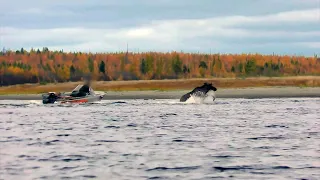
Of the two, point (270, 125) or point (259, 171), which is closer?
point (259, 171)

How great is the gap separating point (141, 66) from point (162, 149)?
125 meters

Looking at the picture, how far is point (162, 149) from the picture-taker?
27.9 m

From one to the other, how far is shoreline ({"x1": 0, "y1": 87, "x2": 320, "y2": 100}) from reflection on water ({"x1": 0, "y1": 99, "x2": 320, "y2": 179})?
45.3m

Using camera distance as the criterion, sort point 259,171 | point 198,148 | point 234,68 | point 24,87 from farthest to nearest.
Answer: point 234,68, point 24,87, point 198,148, point 259,171

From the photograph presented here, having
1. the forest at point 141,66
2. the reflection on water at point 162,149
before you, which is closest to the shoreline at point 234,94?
the forest at point 141,66

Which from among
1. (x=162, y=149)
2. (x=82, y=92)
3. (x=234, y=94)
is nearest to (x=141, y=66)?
(x=234, y=94)

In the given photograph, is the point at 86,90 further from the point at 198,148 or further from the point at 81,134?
the point at 198,148

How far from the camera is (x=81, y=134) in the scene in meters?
35.3

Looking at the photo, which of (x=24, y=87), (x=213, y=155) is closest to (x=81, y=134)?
(x=213, y=155)

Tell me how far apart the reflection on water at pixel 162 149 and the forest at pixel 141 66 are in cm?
9229

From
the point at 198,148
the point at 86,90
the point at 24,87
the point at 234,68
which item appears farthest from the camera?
the point at 234,68

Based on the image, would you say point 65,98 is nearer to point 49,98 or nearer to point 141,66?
point 49,98

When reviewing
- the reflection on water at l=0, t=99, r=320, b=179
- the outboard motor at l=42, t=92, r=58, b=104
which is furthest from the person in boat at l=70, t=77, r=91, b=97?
the reflection on water at l=0, t=99, r=320, b=179

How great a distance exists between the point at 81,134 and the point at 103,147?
6.68 meters
